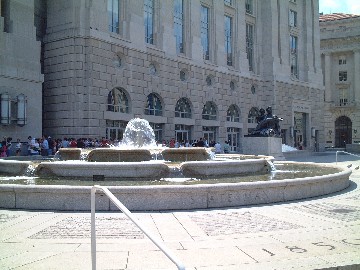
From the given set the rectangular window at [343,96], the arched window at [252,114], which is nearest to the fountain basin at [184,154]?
the arched window at [252,114]

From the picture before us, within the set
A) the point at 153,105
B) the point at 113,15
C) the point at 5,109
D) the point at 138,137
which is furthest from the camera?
the point at 153,105

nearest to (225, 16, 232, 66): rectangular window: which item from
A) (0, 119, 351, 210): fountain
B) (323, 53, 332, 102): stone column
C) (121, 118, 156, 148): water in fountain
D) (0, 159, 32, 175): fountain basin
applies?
(121, 118, 156, 148): water in fountain

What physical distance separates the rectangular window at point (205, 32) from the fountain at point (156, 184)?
1024 inches

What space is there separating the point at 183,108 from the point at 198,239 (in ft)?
98.0

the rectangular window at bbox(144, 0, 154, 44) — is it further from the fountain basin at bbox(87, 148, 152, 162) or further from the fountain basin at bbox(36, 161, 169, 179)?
the fountain basin at bbox(36, 161, 169, 179)

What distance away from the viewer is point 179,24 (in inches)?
1407

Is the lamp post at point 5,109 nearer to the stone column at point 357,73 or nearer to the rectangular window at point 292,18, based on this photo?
the rectangular window at point 292,18

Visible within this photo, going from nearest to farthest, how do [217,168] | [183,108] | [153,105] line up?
1. [217,168]
2. [153,105]
3. [183,108]

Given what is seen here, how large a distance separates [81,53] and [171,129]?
10627 mm

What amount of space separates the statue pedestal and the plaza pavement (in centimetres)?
2108

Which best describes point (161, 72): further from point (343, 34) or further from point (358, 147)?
point (343, 34)

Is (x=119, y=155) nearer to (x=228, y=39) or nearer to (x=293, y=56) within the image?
(x=228, y=39)

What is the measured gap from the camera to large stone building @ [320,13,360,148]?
6831 cm

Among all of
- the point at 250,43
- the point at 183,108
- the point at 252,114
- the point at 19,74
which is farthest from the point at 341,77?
the point at 19,74
